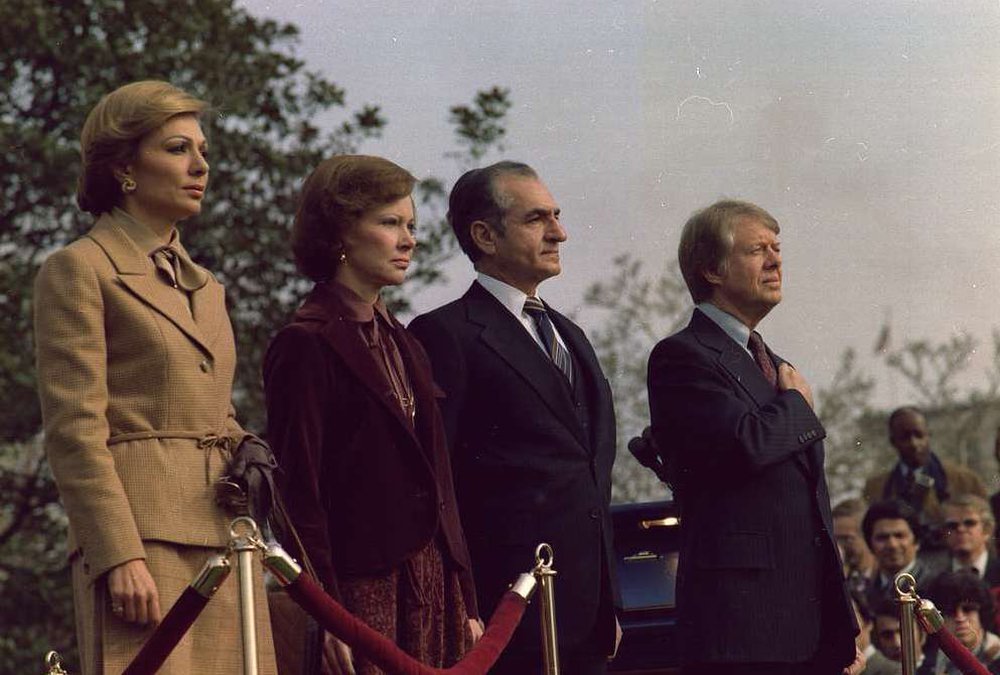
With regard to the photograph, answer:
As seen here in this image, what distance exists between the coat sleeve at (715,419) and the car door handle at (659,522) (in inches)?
69.1

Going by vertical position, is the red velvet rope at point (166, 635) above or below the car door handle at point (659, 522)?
below

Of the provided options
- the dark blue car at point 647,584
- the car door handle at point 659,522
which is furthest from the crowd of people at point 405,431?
the car door handle at point 659,522

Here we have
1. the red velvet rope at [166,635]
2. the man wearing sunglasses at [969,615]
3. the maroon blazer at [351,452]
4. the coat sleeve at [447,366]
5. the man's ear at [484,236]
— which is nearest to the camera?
the red velvet rope at [166,635]

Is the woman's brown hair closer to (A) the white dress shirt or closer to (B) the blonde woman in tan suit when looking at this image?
(B) the blonde woman in tan suit

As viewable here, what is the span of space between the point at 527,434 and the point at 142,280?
4.34 ft

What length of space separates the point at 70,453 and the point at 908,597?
8.13 ft

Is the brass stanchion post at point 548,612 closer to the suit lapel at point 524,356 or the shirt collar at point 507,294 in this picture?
the suit lapel at point 524,356

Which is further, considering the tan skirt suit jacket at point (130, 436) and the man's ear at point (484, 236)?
the man's ear at point (484, 236)

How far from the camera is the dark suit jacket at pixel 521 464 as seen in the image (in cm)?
570

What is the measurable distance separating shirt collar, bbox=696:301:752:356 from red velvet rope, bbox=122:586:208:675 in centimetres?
206

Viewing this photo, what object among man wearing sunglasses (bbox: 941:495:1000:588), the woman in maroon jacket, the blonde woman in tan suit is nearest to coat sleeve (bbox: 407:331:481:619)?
the woman in maroon jacket

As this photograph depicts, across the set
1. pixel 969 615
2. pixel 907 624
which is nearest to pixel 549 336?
pixel 907 624

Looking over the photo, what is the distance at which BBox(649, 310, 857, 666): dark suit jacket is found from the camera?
5.65m

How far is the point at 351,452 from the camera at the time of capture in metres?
5.25
